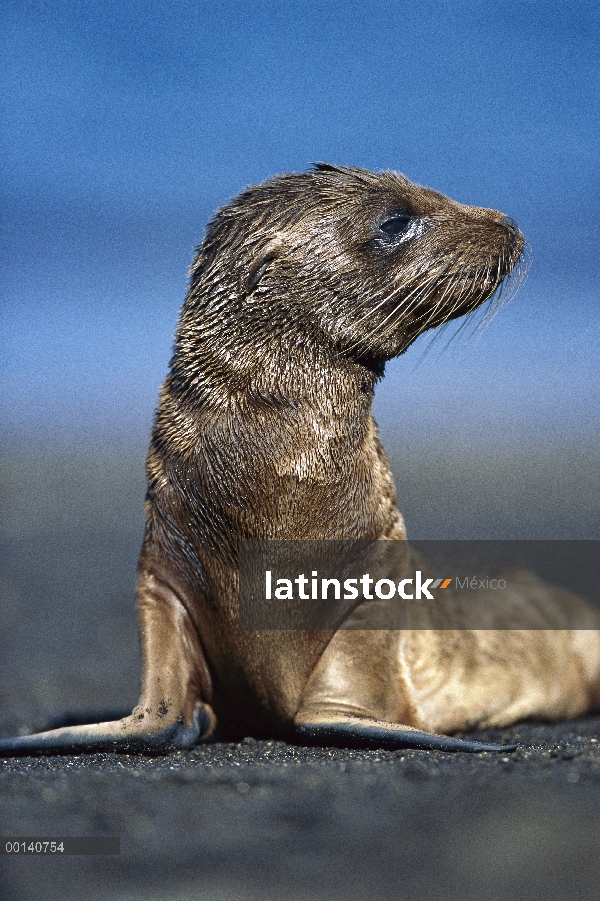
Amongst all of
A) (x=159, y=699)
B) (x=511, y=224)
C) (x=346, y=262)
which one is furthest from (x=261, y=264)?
(x=159, y=699)

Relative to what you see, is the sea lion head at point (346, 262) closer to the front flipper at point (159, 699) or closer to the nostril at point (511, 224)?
the nostril at point (511, 224)

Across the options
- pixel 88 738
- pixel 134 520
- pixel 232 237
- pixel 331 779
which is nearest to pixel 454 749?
pixel 331 779

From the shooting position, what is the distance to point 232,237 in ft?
17.7

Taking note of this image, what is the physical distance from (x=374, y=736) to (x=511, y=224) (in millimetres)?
2315

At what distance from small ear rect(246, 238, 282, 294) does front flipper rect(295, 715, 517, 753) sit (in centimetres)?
184

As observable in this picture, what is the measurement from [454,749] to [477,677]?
1456 mm

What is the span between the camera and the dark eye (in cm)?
541

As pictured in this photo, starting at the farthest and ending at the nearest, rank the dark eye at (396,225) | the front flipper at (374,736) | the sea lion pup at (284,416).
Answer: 1. the dark eye at (396,225)
2. the sea lion pup at (284,416)
3. the front flipper at (374,736)

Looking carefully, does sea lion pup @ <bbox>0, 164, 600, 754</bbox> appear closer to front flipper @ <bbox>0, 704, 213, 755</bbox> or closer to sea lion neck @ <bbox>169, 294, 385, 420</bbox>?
sea lion neck @ <bbox>169, 294, 385, 420</bbox>

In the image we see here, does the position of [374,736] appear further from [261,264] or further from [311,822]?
[261,264]

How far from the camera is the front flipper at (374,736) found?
15.7 feet

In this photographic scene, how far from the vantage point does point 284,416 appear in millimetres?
5223

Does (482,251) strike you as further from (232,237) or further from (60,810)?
(60,810)

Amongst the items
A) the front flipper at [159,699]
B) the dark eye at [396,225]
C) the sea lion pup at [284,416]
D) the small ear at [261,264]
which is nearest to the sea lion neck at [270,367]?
the sea lion pup at [284,416]
